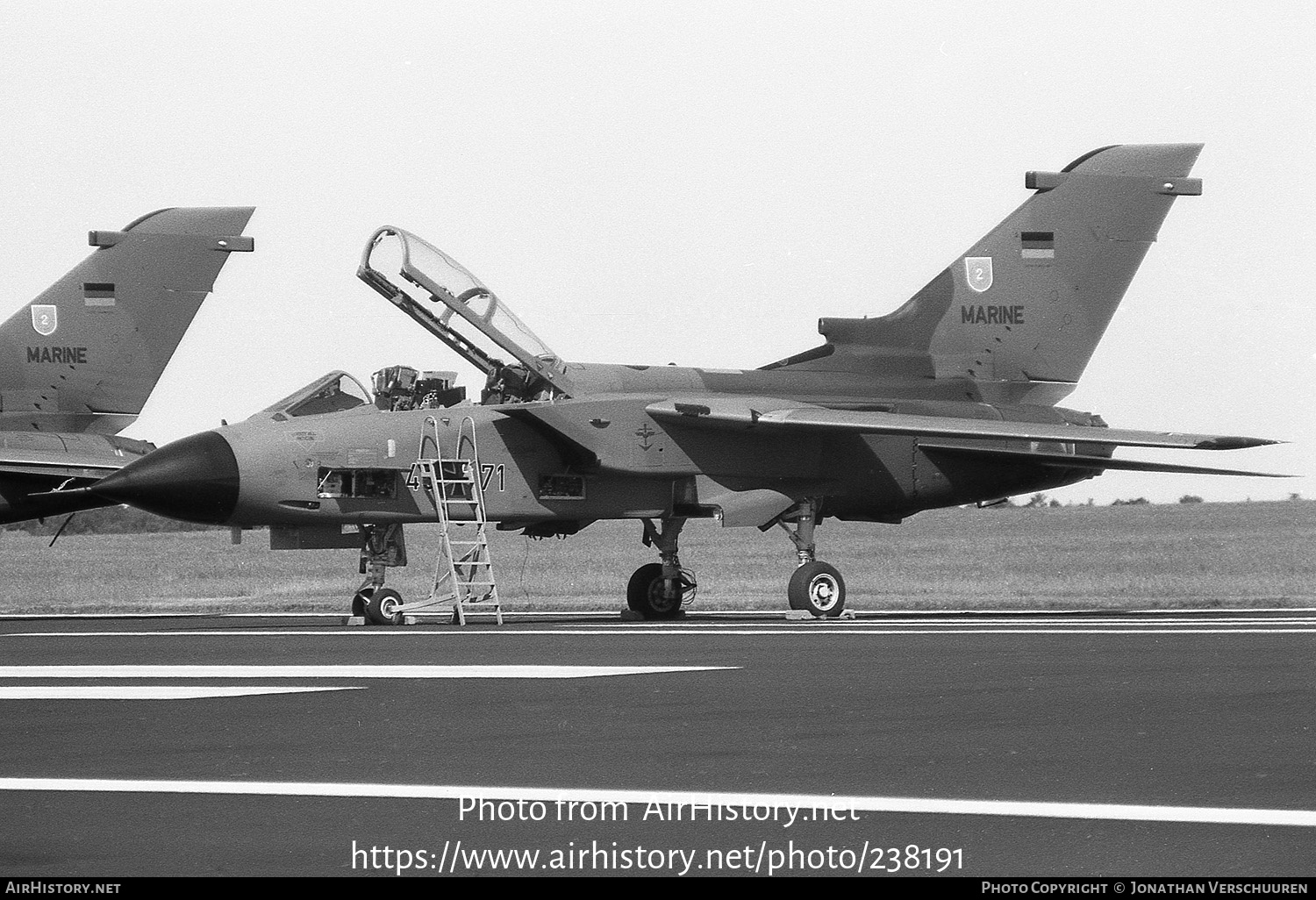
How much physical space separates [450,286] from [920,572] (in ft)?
52.0

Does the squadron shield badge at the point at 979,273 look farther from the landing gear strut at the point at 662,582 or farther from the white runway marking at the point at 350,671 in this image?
the white runway marking at the point at 350,671

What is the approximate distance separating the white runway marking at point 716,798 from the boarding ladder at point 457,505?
1174 centimetres

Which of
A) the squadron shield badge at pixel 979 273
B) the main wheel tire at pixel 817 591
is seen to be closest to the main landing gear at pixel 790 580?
→ the main wheel tire at pixel 817 591

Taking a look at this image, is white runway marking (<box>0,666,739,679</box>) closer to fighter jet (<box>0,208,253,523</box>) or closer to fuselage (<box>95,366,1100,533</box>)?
fuselage (<box>95,366,1100,533</box>)

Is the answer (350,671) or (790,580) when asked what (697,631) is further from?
(350,671)

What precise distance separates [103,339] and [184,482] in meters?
7.63

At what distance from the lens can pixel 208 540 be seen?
58.2 m

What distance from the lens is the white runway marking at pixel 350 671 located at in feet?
37.8

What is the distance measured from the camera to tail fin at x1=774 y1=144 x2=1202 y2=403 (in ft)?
73.0

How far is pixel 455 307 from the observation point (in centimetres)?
1958

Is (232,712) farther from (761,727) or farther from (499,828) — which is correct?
(499,828)

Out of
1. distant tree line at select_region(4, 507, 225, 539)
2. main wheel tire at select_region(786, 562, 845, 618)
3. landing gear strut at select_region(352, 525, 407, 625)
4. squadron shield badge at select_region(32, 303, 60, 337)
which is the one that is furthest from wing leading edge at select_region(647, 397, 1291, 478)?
distant tree line at select_region(4, 507, 225, 539)

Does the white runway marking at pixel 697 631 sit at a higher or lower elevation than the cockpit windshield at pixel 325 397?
lower

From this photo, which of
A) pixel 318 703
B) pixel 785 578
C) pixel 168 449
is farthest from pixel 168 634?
pixel 785 578
